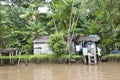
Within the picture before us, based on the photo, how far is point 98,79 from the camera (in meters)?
12.8

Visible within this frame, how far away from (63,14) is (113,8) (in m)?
7.27

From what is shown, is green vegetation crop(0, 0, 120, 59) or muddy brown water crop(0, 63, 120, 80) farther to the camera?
green vegetation crop(0, 0, 120, 59)

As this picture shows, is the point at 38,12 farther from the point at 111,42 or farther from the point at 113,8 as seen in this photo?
the point at 113,8

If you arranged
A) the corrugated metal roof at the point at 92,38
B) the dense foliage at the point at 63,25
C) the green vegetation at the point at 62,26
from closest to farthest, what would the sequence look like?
1. the corrugated metal roof at the point at 92,38
2. the green vegetation at the point at 62,26
3. the dense foliage at the point at 63,25

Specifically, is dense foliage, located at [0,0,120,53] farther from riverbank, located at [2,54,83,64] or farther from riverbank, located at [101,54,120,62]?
riverbank, located at [2,54,83,64]

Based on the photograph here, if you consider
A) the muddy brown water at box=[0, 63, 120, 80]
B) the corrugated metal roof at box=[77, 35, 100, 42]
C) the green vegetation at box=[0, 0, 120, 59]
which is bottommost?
the muddy brown water at box=[0, 63, 120, 80]

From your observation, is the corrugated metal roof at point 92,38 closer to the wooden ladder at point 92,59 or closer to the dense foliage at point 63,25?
the dense foliage at point 63,25

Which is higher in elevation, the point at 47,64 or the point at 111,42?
the point at 111,42

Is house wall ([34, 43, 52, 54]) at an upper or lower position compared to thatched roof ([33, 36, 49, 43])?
lower

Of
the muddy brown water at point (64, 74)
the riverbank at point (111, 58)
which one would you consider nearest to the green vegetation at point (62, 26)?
the riverbank at point (111, 58)

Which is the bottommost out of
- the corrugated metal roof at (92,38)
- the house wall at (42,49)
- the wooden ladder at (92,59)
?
the wooden ladder at (92,59)

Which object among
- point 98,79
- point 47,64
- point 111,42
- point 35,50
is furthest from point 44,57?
point 98,79

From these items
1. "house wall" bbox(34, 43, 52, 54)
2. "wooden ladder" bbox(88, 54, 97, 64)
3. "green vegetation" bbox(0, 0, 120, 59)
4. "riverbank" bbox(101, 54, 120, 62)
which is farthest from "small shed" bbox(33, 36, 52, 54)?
"riverbank" bbox(101, 54, 120, 62)

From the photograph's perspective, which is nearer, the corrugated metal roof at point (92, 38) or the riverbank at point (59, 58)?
the riverbank at point (59, 58)
